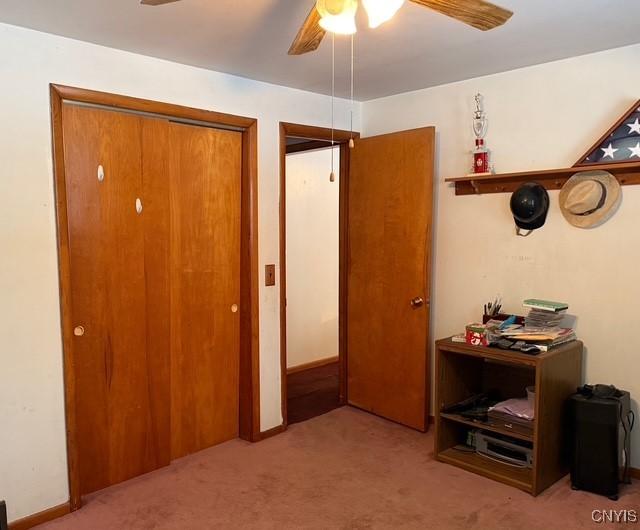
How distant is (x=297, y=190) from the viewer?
504 cm

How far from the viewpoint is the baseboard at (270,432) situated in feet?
11.3

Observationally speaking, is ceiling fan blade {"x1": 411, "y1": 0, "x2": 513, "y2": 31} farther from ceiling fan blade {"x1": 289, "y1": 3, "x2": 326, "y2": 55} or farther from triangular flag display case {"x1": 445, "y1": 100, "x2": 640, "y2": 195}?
triangular flag display case {"x1": 445, "y1": 100, "x2": 640, "y2": 195}

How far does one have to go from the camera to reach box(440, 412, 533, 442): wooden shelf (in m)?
2.78

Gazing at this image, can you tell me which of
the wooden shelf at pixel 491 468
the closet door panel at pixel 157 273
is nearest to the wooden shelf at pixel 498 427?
the wooden shelf at pixel 491 468

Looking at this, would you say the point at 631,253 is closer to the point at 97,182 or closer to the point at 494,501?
the point at 494,501

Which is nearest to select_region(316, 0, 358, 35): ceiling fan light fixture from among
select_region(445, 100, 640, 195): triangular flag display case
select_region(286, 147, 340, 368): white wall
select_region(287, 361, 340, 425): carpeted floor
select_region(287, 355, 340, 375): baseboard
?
select_region(445, 100, 640, 195): triangular flag display case

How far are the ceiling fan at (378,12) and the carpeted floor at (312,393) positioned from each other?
281cm

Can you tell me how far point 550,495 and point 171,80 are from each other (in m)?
2.97

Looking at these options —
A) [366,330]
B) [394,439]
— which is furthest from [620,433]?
[366,330]

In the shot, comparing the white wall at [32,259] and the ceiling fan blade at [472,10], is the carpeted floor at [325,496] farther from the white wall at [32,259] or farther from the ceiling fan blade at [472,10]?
the ceiling fan blade at [472,10]

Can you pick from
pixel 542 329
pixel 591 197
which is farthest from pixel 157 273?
pixel 591 197

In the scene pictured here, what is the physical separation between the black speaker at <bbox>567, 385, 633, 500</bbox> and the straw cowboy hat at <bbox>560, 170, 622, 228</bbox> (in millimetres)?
921

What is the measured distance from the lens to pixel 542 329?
114 inches

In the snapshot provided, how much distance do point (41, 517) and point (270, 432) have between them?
141 centimetres
